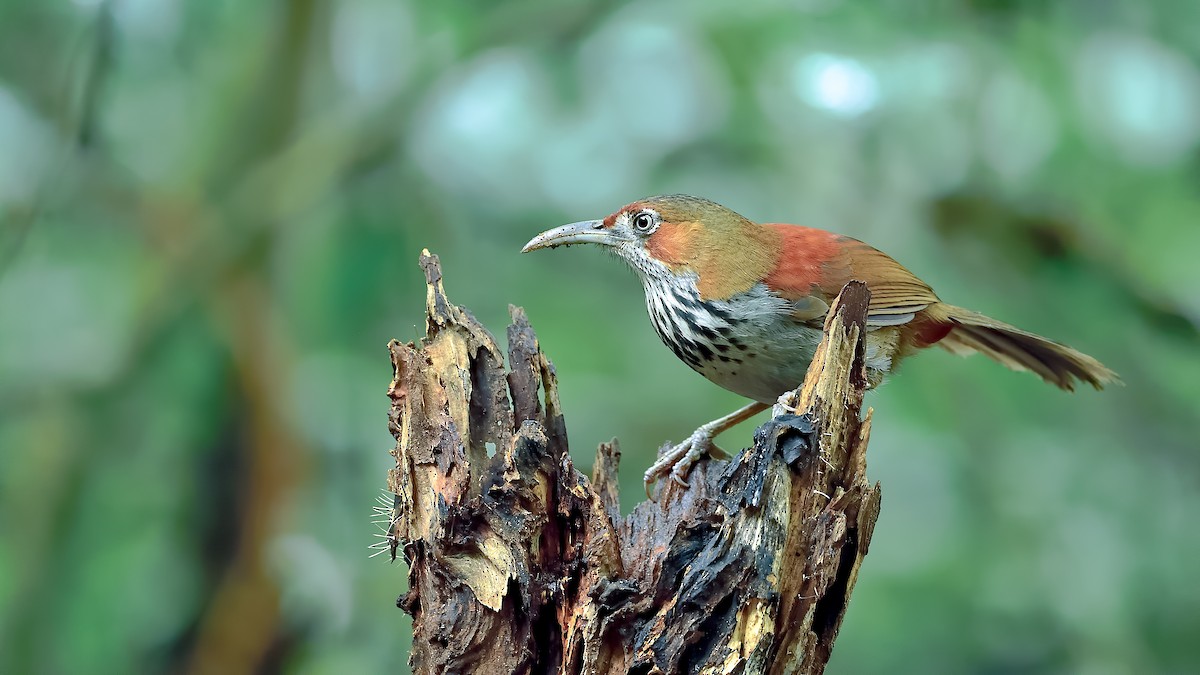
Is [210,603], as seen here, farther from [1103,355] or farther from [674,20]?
[1103,355]

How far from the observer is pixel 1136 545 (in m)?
4.05

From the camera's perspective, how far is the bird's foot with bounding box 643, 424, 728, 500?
288 centimetres

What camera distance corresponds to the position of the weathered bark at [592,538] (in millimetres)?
1958

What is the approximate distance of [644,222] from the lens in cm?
304

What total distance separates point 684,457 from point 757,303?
20.4 inches

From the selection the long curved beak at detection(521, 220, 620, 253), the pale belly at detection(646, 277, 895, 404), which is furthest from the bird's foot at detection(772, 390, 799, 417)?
the long curved beak at detection(521, 220, 620, 253)

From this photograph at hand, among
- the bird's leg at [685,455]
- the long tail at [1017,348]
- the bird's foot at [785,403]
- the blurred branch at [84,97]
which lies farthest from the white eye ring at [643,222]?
the blurred branch at [84,97]

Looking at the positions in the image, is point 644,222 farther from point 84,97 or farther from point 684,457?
point 84,97

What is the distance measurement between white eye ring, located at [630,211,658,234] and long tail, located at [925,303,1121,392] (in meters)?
0.87

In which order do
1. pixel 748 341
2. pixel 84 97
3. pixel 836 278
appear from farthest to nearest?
pixel 84 97 → pixel 836 278 → pixel 748 341

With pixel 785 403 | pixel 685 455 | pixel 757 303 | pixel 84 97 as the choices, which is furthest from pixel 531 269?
pixel 785 403

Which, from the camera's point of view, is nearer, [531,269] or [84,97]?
[84,97]

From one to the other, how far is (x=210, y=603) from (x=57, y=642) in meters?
0.57

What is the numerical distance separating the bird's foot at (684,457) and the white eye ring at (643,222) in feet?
2.07
